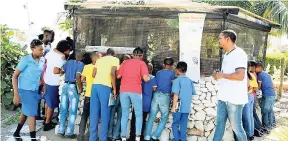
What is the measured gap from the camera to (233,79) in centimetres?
482

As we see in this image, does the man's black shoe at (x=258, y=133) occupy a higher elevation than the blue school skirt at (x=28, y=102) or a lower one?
lower

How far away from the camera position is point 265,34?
984 centimetres

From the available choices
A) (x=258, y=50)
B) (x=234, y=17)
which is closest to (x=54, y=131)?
(x=234, y=17)

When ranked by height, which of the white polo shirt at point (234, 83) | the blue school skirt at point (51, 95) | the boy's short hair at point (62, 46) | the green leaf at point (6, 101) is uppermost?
the boy's short hair at point (62, 46)

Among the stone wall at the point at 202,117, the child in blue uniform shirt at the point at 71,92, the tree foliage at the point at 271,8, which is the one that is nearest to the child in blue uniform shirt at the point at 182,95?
the stone wall at the point at 202,117

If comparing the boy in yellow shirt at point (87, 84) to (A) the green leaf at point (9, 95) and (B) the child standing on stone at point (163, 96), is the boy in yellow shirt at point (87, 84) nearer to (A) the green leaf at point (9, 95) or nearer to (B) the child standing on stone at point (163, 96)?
(B) the child standing on stone at point (163, 96)

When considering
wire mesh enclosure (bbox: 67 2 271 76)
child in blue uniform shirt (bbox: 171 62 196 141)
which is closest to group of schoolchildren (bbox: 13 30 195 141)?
child in blue uniform shirt (bbox: 171 62 196 141)

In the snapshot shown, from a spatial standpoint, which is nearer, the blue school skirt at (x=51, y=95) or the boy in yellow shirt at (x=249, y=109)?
the boy in yellow shirt at (x=249, y=109)

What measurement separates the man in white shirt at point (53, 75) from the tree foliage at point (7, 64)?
2247 millimetres

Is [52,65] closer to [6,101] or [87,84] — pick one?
[87,84]

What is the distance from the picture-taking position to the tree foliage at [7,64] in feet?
27.9

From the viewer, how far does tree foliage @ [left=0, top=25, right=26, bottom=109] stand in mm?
8492

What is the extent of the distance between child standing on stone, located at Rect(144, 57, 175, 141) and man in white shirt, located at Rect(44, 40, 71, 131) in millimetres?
1884

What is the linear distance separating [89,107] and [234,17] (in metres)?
3.32
